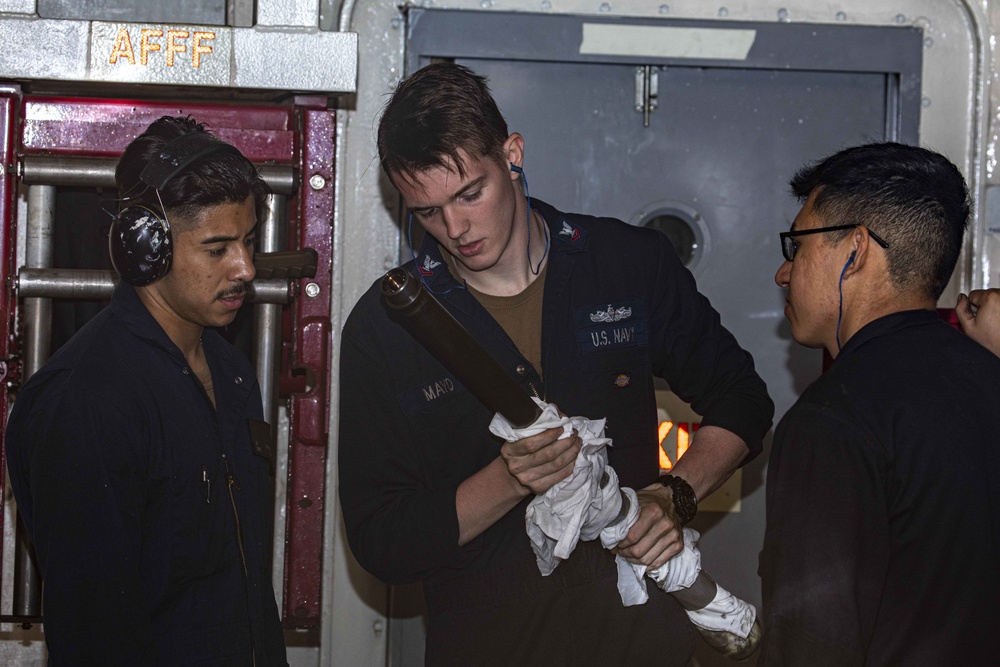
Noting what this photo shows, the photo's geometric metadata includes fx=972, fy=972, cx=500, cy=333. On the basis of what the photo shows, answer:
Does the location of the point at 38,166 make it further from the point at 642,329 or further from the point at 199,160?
the point at 642,329

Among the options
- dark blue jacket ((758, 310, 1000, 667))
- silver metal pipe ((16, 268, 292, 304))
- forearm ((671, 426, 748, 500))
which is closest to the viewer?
dark blue jacket ((758, 310, 1000, 667))

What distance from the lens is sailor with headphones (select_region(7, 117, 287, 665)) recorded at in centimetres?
164

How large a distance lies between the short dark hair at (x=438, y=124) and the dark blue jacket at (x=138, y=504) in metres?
0.60

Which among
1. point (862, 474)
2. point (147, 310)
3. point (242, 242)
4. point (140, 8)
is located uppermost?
point (140, 8)

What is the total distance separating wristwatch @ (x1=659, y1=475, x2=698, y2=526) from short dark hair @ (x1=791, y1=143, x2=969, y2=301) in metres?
0.59

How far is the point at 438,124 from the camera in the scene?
1.91 metres

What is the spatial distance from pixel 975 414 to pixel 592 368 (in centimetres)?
80

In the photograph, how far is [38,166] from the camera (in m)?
2.50

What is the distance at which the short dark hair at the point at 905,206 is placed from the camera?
1.57m

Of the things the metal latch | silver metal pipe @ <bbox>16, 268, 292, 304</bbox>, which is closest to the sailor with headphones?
silver metal pipe @ <bbox>16, 268, 292, 304</bbox>

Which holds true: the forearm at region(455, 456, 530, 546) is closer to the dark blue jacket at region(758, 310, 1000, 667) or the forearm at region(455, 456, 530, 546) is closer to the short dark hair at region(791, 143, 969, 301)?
the dark blue jacket at region(758, 310, 1000, 667)

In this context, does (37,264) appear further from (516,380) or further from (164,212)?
(516,380)

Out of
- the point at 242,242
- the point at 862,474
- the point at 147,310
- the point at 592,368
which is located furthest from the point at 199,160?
the point at 862,474

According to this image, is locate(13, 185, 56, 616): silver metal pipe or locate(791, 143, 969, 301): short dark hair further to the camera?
locate(13, 185, 56, 616): silver metal pipe
